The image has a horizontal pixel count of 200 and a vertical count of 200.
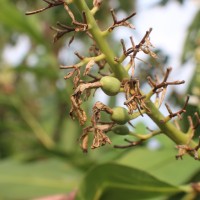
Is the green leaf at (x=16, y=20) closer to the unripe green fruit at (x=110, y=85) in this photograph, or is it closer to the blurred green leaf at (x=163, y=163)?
the blurred green leaf at (x=163, y=163)

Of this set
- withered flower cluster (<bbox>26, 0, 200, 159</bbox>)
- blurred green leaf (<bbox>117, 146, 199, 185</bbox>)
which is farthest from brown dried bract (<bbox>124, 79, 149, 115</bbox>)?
blurred green leaf (<bbox>117, 146, 199, 185</bbox>)

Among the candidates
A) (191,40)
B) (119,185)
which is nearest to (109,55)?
(119,185)

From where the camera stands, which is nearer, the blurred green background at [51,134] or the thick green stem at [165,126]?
the thick green stem at [165,126]

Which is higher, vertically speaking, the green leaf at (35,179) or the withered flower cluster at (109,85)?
the withered flower cluster at (109,85)

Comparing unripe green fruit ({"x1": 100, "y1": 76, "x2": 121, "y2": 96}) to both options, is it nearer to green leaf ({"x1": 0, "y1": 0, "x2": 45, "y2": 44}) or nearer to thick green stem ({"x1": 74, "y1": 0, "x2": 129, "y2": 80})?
thick green stem ({"x1": 74, "y1": 0, "x2": 129, "y2": 80})

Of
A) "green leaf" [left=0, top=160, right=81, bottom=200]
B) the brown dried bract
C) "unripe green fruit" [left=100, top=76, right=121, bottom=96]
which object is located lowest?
"green leaf" [left=0, top=160, right=81, bottom=200]

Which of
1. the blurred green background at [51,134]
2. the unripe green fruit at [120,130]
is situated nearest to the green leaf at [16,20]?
the blurred green background at [51,134]

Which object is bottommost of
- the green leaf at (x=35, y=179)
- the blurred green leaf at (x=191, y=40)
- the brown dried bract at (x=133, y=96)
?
the green leaf at (x=35, y=179)

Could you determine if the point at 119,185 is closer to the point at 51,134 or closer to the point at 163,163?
the point at 163,163
